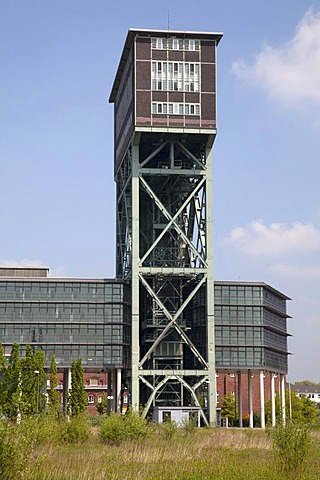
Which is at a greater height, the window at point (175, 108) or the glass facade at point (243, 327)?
the window at point (175, 108)

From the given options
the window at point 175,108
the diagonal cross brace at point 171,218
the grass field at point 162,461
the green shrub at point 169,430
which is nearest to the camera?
the grass field at point 162,461

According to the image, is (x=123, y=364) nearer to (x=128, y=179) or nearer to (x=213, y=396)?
(x=213, y=396)

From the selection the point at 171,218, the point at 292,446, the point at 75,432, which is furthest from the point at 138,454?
the point at 171,218

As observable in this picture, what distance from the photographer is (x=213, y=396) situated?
91000 millimetres

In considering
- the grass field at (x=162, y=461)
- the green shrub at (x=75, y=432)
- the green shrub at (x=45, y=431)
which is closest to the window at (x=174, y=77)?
the grass field at (x=162, y=461)

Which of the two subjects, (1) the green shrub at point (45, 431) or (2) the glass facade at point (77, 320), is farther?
(2) the glass facade at point (77, 320)

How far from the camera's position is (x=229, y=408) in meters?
131

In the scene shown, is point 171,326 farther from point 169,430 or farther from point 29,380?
point 169,430

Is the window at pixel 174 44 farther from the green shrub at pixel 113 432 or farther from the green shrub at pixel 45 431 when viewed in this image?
the green shrub at pixel 45 431

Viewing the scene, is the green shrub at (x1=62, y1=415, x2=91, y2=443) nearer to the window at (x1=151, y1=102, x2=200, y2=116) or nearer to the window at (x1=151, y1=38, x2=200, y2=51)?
the window at (x1=151, y1=102, x2=200, y2=116)

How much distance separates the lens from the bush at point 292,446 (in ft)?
128

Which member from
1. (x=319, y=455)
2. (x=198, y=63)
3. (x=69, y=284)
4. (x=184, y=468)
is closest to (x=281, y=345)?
(x=69, y=284)

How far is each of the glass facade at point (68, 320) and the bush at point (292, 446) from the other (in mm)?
56234

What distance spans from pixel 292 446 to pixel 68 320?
196 ft
